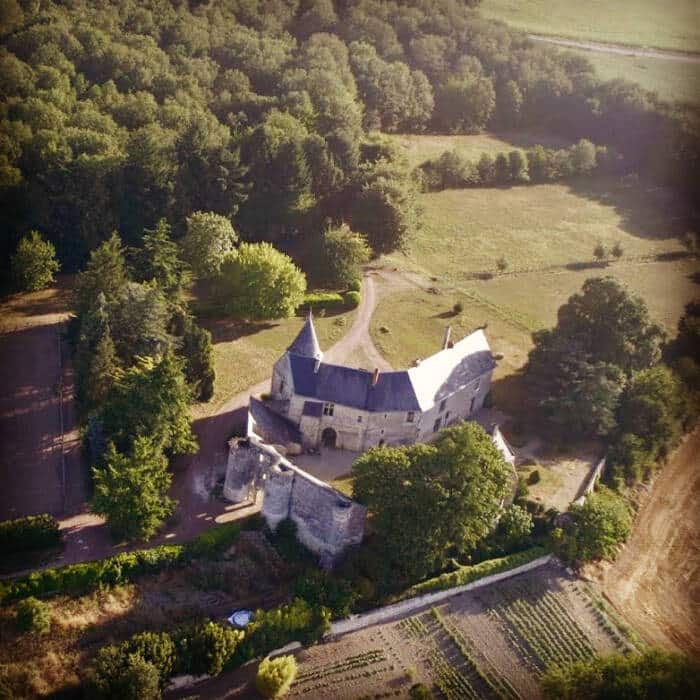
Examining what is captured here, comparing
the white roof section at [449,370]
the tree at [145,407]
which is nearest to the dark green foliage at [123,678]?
the tree at [145,407]

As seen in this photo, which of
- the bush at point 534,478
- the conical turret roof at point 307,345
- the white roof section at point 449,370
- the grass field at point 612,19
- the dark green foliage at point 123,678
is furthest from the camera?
the grass field at point 612,19

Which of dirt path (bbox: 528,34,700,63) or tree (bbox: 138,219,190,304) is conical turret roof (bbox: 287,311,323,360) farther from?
dirt path (bbox: 528,34,700,63)

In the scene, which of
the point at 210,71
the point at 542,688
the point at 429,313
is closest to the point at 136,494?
the point at 542,688

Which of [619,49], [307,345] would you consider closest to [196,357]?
[307,345]

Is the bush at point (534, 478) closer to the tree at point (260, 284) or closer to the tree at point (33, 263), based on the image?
the tree at point (260, 284)

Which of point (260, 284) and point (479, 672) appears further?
point (260, 284)

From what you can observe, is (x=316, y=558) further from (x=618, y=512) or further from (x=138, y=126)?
(x=138, y=126)

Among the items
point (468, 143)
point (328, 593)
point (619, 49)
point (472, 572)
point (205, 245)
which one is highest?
point (619, 49)

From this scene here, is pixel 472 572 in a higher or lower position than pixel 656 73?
lower

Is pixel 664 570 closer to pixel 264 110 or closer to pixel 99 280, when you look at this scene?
pixel 99 280
